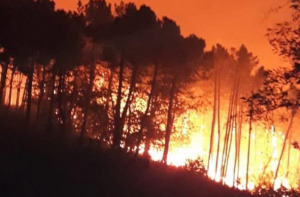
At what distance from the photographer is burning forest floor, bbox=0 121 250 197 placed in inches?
728

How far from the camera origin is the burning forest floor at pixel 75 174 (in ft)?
60.7

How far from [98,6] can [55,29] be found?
6589 millimetres

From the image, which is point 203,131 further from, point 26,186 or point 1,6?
point 26,186

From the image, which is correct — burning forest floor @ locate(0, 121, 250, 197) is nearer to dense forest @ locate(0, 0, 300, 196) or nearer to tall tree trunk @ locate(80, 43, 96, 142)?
dense forest @ locate(0, 0, 300, 196)

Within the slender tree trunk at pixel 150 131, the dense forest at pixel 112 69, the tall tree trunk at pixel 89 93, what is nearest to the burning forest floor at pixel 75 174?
the dense forest at pixel 112 69

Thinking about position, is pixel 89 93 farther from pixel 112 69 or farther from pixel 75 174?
pixel 75 174

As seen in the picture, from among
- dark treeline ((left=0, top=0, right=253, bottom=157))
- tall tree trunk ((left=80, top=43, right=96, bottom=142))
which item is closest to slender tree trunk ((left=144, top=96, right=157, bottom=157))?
dark treeline ((left=0, top=0, right=253, bottom=157))

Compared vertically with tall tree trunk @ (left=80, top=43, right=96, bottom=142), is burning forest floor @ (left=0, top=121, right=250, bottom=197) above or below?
below

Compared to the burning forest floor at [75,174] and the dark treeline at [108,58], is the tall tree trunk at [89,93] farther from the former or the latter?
the burning forest floor at [75,174]

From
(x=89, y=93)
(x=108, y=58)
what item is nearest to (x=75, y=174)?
(x=108, y=58)

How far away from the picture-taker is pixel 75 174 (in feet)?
69.6

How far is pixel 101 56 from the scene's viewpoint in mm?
38062

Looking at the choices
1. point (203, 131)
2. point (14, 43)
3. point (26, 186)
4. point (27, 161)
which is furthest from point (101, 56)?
point (203, 131)

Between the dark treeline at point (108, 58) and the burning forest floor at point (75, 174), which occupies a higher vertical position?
the dark treeline at point (108, 58)
